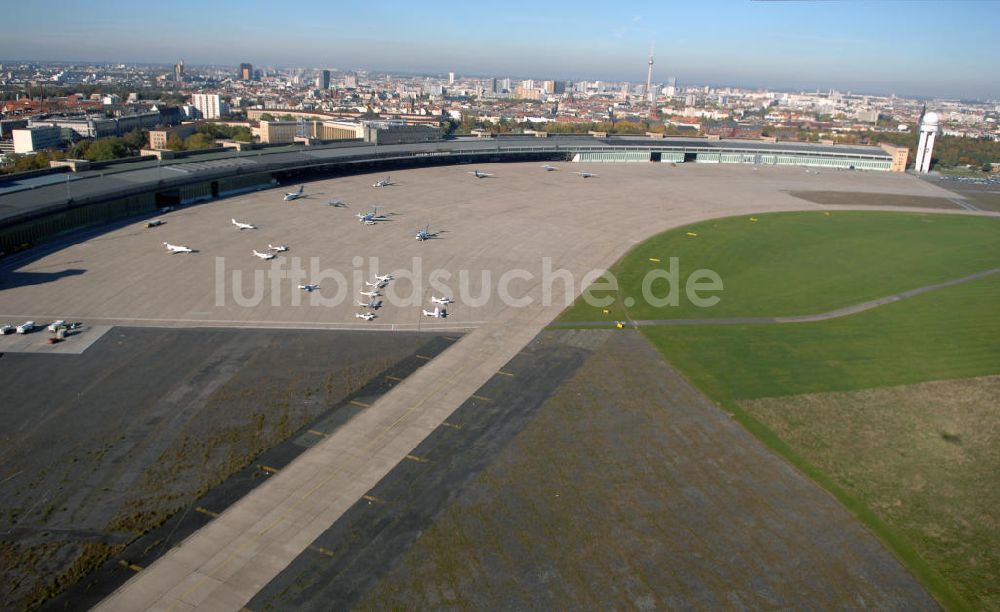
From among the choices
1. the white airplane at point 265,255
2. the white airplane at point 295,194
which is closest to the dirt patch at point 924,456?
the white airplane at point 265,255

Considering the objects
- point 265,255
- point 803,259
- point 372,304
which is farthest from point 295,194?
point 803,259

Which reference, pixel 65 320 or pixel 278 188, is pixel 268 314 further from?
pixel 278 188

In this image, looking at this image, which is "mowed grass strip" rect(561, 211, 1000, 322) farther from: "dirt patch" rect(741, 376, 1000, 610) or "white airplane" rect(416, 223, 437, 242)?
"white airplane" rect(416, 223, 437, 242)

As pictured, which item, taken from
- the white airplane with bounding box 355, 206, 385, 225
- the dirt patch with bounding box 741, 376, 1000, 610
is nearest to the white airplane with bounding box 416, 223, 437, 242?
the white airplane with bounding box 355, 206, 385, 225

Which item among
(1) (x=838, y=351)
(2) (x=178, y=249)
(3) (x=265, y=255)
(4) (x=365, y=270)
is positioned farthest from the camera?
(2) (x=178, y=249)

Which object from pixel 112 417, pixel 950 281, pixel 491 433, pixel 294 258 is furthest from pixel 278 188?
pixel 950 281

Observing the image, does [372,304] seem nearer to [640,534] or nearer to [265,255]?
[265,255]

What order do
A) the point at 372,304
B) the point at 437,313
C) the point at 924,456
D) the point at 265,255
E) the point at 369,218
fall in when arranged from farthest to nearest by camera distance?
the point at 369,218, the point at 265,255, the point at 372,304, the point at 437,313, the point at 924,456

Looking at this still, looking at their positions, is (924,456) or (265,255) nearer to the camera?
(924,456)
